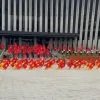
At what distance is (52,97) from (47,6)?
3264 cm

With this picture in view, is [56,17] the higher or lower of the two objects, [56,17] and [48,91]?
the higher

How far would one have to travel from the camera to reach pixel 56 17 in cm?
4356

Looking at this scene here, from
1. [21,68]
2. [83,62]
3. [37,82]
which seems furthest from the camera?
[83,62]

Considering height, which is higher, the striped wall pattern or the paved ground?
the striped wall pattern

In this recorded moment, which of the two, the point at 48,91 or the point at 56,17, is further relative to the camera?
the point at 56,17

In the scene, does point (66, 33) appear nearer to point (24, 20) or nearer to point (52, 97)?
point (24, 20)

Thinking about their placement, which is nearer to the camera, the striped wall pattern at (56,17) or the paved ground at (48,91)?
the paved ground at (48,91)

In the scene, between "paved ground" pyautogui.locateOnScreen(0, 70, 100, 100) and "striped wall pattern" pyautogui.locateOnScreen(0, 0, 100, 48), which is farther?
"striped wall pattern" pyautogui.locateOnScreen(0, 0, 100, 48)

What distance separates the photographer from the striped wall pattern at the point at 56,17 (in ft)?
139

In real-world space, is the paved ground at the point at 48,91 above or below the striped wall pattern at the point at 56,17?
below

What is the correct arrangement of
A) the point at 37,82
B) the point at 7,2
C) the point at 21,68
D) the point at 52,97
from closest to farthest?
the point at 52,97 < the point at 37,82 < the point at 21,68 < the point at 7,2

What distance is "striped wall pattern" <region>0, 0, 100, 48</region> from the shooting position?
1673 inches

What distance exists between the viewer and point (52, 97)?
11383mm

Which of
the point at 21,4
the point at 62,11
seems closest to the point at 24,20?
A: the point at 21,4
